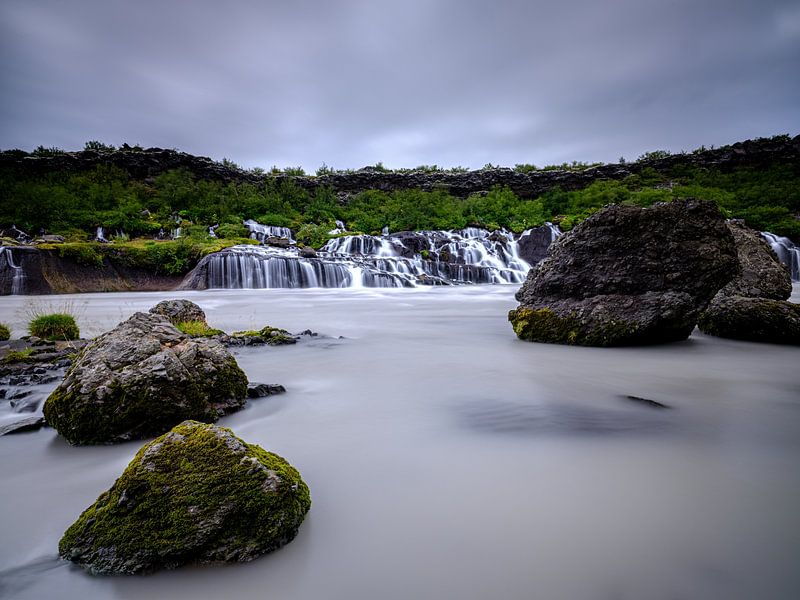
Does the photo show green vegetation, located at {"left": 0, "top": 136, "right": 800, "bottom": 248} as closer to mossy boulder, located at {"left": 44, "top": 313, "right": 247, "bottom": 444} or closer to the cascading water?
the cascading water

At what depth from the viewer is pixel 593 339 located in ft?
17.1

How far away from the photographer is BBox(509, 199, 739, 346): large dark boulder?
504 cm

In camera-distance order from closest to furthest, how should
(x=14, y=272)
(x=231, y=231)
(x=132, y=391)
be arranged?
1. (x=132, y=391)
2. (x=14, y=272)
3. (x=231, y=231)

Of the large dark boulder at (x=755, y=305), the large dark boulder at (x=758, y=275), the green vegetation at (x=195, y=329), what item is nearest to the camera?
the large dark boulder at (x=755, y=305)

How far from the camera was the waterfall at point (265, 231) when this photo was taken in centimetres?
2731

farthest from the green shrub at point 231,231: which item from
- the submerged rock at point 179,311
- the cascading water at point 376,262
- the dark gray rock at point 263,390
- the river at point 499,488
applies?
the dark gray rock at point 263,390

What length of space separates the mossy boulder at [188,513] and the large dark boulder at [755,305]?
251 inches

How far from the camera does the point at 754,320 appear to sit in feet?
17.6

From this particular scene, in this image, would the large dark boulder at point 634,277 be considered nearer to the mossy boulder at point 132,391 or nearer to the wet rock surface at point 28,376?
the mossy boulder at point 132,391

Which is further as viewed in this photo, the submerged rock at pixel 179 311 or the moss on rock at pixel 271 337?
the submerged rock at pixel 179 311

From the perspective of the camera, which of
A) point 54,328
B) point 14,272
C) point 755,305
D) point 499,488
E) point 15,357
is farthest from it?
point 14,272

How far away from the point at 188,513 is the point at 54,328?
20.7ft

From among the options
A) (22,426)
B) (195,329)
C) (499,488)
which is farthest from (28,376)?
(499,488)

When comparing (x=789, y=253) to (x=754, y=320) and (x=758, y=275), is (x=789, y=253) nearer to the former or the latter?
(x=758, y=275)
